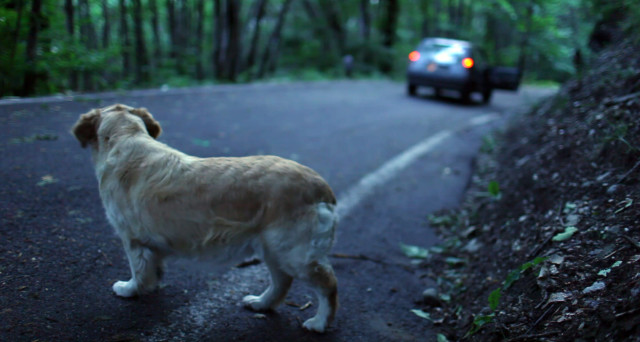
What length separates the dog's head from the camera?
3.23 meters

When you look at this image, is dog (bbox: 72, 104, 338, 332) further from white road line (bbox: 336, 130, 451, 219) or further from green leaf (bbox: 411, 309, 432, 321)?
white road line (bbox: 336, 130, 451, 219)

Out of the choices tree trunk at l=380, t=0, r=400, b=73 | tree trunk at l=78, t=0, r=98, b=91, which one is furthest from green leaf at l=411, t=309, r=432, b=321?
tree trunk at l=380, t=0, r=400, b=73

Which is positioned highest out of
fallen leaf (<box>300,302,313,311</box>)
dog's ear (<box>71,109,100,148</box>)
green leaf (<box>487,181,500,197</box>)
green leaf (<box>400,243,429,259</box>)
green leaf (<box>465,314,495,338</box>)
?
dog's ear (<box>71,109,100,148</box>)

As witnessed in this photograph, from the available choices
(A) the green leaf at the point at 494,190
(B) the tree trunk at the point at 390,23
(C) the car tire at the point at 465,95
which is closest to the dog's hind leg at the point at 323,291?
(A) the green leaf at the point at 494,190

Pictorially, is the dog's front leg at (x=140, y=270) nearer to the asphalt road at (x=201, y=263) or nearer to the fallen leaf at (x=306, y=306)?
the asphalt road at (x=201, y=263)

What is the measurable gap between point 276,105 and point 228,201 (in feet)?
26.6

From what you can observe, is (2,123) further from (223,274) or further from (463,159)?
(463,159)

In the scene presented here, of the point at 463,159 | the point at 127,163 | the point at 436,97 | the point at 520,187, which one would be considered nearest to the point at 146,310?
the point at 127,163

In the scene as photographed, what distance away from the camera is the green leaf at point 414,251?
4.58 metres

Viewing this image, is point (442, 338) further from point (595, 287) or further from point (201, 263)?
point (201, 263)

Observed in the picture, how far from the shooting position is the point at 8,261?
311 centimetres

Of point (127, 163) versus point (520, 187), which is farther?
point (520, 187)

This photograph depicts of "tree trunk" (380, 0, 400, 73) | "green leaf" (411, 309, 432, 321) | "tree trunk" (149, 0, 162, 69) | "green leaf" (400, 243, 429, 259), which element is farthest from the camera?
"tree trunk" (380, 0, 400, 73)

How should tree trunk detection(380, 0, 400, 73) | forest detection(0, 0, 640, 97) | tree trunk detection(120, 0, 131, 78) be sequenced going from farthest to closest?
tree trunk detection(380, 0, 400, 73)
tree trunk detection(120, 0, 131, 78)
forest detection(0, 0, 640, 97)
